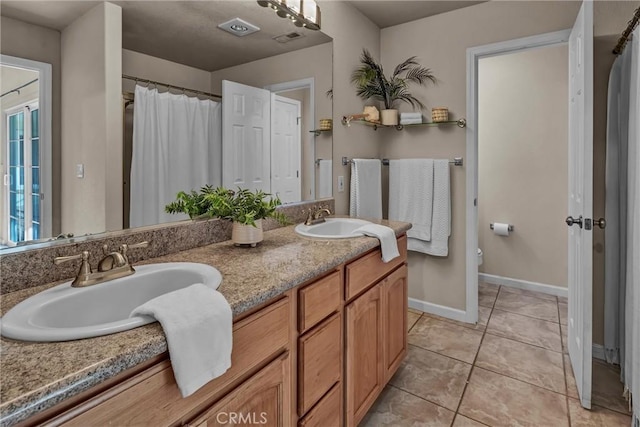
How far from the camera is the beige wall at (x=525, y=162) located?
3209mm

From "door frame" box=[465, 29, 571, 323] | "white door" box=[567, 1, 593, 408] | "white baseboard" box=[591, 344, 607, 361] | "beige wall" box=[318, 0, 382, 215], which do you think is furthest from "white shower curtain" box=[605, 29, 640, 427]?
"beige wall" box=[318, 0, 382, 215]

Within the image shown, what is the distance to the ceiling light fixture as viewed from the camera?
1.85 m

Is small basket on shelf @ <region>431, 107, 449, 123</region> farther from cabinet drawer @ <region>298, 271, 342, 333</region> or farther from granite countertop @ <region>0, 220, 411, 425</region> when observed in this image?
granite countertop @ <region>0, 220, 411, 425</region>

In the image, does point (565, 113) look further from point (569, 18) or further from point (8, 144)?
point (8, 144)

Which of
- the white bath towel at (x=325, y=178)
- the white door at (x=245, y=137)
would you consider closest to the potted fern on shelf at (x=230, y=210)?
the white door at (x=245, y=137)

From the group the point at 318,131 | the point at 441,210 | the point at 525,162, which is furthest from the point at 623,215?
the point at 318,131

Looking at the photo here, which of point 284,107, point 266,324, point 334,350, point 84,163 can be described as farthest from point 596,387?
point 84,163

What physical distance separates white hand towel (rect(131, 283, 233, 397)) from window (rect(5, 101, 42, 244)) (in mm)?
529

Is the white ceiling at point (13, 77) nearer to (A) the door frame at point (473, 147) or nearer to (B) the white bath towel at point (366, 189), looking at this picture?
(B) the white bath towel at point (366, 189)

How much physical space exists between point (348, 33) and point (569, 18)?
1431 mm

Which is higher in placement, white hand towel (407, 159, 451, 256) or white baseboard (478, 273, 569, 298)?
white hand towel (407, 159, 451, 256)

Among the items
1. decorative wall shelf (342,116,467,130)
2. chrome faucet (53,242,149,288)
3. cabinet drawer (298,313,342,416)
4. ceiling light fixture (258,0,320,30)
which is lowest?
cabinet drawer (298,313,342,416)

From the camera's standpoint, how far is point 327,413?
1.33m

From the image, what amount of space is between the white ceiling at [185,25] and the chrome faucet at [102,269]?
A: 2.19ft
